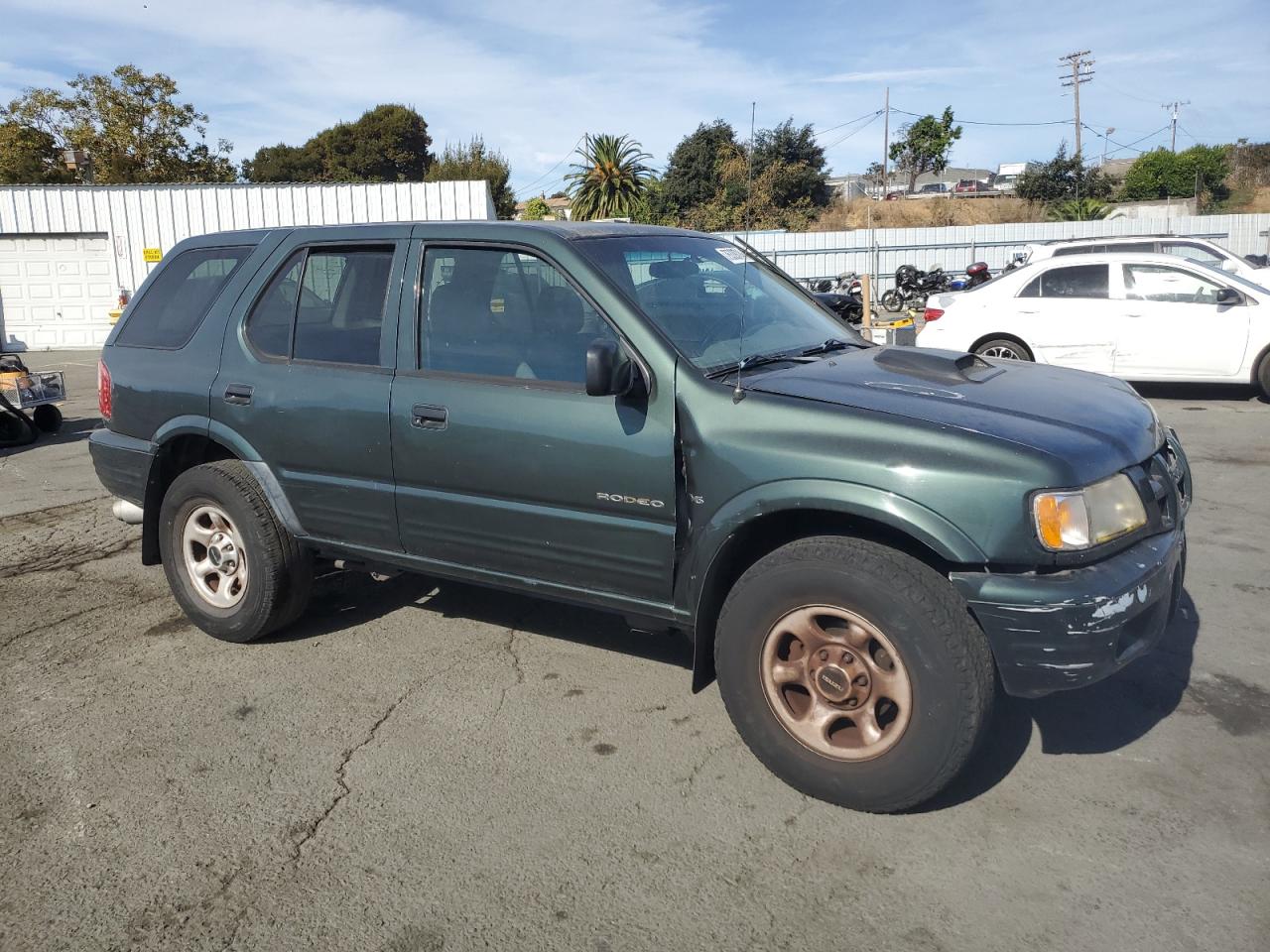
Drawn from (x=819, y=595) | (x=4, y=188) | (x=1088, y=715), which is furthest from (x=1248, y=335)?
(x=4, y=188)

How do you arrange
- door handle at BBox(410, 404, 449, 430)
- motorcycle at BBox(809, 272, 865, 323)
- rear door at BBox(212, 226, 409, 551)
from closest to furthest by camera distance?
door handle at BBox(410, 404, 449, 430) → rear door at BBox(212, 226, 409, 551) → motorcycle at BBox(809, 272, 865, 323)

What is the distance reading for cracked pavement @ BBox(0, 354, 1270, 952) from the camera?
2625mm

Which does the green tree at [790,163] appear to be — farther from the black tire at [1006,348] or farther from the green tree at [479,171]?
the black tire at [1006,348]

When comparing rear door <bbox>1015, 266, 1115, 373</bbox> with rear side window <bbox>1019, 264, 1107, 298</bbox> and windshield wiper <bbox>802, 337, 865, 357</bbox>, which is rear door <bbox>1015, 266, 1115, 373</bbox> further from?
windshield wiper <bbox>802, 337, 865, 357</bbox>

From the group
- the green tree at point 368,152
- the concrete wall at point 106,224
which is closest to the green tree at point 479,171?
the green tree at point 368,152

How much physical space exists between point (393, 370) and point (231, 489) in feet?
3.39

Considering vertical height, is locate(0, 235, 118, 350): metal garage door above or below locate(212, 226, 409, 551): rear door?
above

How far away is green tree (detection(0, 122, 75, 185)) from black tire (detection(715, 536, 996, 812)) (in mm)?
41377

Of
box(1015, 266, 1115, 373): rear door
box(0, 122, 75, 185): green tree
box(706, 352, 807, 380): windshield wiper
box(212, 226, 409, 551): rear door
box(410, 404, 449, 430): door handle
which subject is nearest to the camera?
box(706, 352, 807, 380): windshield wiper

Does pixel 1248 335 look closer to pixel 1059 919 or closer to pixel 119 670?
pixel 1059 919

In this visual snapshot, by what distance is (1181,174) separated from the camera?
5441 cm

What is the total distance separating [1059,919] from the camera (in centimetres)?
258

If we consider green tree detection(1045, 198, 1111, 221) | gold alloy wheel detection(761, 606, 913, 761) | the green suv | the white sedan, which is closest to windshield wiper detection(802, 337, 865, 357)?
the green suv

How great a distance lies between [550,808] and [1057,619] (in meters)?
1.63
